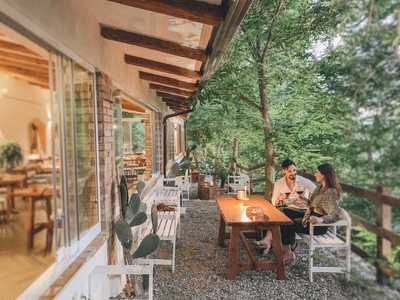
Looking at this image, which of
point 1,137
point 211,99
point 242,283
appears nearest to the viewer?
point 1,137

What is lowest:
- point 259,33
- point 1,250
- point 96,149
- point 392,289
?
point 1,250

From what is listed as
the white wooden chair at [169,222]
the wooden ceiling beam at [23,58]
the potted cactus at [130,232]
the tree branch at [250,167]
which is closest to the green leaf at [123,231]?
the potted cactus at [130,232]

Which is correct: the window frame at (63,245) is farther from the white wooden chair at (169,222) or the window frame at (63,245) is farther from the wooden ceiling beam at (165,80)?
the wooden ceiling beam at (165,80)

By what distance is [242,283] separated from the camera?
336cm

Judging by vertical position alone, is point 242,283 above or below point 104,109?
below

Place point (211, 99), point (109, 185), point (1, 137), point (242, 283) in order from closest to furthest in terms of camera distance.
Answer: point (1, 137), point (109, 185), point (242, 283), point (211, 99)

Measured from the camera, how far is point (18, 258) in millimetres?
2703

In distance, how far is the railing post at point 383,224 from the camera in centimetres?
52

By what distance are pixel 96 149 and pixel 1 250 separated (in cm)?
118

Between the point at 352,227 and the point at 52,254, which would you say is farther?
the point at 52,254

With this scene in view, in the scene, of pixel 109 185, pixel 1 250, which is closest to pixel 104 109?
pixel 109 185

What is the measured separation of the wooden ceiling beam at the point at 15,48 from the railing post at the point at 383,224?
2.01 meters

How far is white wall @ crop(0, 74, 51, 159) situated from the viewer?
6.51 feet

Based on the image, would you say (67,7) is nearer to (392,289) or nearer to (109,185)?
(109,185)
